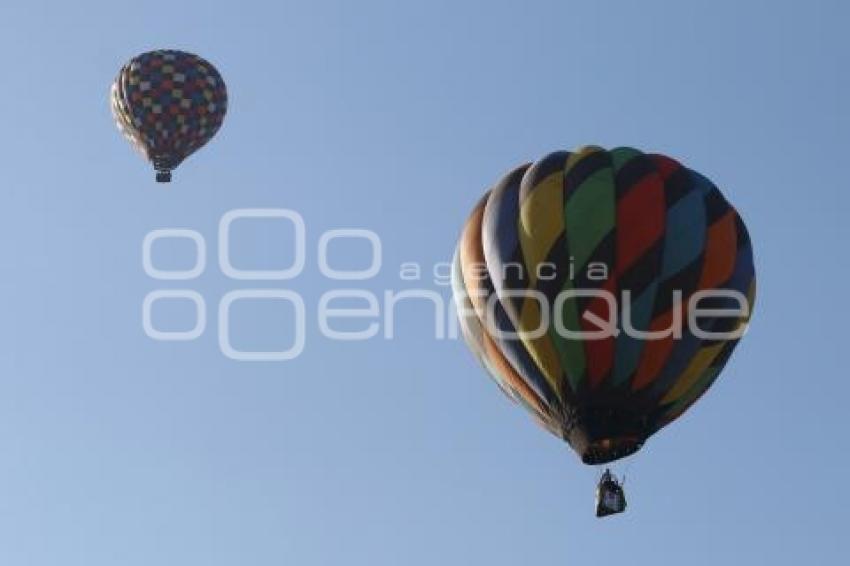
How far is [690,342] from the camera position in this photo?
44.0 m

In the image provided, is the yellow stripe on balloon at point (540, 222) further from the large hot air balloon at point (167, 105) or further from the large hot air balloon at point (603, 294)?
the large hot air balloon at point (167, 105)

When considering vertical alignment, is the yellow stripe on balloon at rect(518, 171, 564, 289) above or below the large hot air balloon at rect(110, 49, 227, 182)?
below

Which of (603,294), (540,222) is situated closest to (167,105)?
(540,222)

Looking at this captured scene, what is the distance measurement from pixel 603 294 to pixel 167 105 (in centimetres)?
1777

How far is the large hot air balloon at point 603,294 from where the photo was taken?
143 ft

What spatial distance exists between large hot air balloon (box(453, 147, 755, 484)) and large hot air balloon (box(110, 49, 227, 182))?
15.0 m

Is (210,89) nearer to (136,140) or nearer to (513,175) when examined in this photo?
(136,140)

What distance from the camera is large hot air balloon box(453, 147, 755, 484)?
4347cm

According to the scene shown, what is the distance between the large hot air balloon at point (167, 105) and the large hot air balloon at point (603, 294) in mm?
14986

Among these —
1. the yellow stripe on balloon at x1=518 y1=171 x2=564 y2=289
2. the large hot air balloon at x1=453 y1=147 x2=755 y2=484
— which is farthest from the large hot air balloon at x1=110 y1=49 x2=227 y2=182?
the yellow stripe on balloon at x1=518 y1=171 x2=564 y2=289

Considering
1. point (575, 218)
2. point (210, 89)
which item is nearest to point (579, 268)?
point (575, 218)

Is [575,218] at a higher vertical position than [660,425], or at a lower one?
higher

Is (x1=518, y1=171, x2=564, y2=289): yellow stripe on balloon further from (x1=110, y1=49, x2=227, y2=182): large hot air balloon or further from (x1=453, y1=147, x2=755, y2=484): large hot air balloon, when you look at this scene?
(x1=110, y1=49, x2=227, y2=182): large hot air balloon

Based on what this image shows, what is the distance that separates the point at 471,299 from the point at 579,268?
233cm
